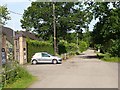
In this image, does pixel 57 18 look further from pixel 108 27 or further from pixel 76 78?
pixel 76 78

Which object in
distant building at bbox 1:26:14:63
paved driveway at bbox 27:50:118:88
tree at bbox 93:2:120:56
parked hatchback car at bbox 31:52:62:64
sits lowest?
paved driveway at bbox 27:50:118:88

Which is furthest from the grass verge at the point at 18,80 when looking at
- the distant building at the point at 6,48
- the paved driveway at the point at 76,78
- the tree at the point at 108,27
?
the tree at the point at 108,27

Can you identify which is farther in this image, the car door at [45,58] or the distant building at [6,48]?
the car door at [45,58]

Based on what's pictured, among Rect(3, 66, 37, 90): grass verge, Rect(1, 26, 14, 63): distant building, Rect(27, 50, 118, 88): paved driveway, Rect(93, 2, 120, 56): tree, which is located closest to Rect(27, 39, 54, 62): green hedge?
Rect(1, 26, 14, 63): distant building

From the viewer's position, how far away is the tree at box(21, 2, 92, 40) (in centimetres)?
6612

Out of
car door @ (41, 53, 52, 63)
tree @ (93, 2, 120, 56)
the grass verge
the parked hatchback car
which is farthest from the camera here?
tree @ (93, 2, 120, 56)

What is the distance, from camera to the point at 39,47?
136 feet

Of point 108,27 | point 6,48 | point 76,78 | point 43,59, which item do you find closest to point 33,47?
point 43,59

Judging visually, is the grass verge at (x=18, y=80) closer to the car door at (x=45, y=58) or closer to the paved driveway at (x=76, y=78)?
the paved driveway at (x=76, y=78)

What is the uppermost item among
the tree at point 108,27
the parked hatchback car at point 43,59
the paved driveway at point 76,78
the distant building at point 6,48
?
the tree at point 108,27

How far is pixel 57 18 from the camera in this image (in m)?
66.5

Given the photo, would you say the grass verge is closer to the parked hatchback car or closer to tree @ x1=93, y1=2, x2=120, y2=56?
the parked hatchback car

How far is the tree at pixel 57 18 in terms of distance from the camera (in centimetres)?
6612

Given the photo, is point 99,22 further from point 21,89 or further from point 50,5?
point 21,89
